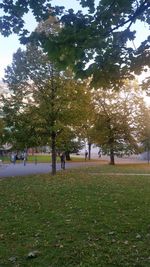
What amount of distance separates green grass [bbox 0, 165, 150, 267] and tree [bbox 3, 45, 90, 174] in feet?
35.9

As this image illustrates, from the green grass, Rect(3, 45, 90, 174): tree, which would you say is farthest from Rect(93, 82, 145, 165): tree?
the green grass

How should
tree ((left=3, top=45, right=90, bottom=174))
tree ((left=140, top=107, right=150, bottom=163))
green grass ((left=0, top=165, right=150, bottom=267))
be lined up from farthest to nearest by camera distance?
tree ((left=140, top=107, right=150, bottom=163)), tree ((left=3, top=45, right=90, bottom=174)), green grass ((left=0, top=165, right=150, bottom=267))

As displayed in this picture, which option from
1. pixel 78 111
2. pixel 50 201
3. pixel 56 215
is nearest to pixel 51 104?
pixel 78 111

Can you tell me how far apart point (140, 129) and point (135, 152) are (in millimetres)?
2677

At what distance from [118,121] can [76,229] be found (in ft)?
115

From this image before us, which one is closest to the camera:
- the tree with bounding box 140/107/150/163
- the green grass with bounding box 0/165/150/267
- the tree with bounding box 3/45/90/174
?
the green grass with bounding box 0/165/150/267

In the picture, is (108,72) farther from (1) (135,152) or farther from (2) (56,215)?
(1) (135,152)

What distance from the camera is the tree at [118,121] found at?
1679 inches

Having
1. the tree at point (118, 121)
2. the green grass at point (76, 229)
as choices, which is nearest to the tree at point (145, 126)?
the tree at point (118, 121)

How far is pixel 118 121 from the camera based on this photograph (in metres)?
42.9

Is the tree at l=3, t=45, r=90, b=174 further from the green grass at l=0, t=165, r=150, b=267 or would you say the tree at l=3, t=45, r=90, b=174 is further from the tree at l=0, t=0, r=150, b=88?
the tree at l=0, t=0, r=150, b=88

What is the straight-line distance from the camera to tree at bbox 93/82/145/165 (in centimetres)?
4266

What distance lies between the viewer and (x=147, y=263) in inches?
242

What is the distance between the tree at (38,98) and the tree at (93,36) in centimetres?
1655
